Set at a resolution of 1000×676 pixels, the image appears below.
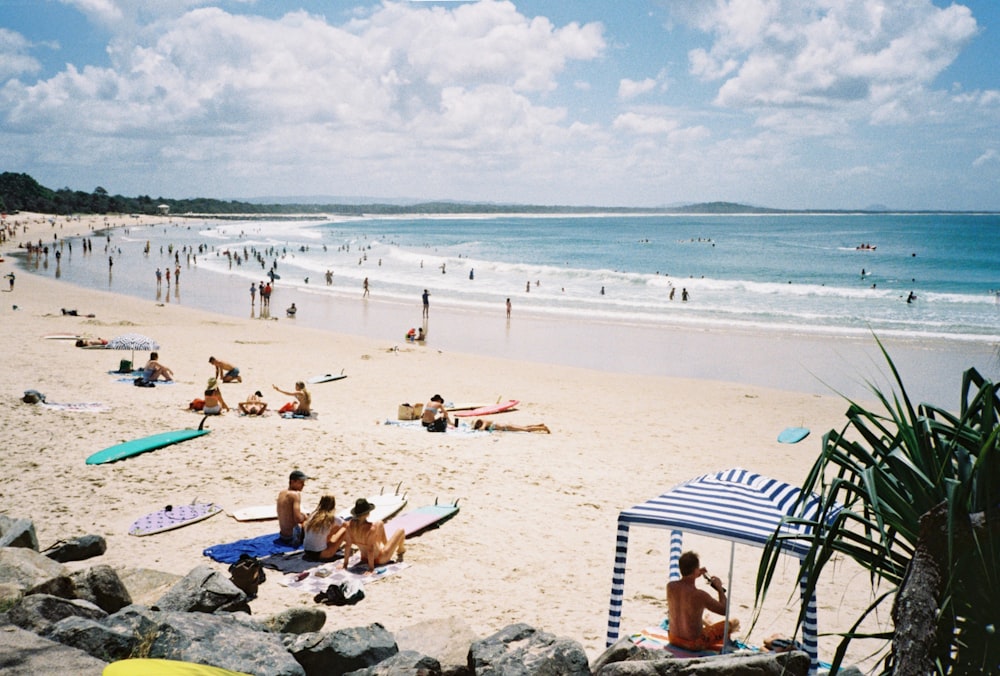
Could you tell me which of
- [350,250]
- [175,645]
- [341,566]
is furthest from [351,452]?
[350,250]

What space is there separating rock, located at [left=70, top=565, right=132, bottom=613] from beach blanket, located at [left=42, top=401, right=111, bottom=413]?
798 centimetres

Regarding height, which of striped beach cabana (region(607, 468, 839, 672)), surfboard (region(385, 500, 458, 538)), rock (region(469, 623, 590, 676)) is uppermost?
striped beach cabana (region(607, 468, 839, 672))

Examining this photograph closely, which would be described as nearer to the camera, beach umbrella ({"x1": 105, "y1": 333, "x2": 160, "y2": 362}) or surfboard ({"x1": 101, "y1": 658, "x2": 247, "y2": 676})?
surfboard ({"x1": 101, "y1": 658, "x2": 247, "y2": 676})

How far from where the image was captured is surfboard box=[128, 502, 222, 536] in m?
8.31

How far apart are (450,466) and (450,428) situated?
2.48 meters

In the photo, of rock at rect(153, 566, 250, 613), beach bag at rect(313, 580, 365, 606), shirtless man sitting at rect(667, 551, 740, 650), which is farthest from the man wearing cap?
shirtless man sitting at rect(667, 551, 740, 650)

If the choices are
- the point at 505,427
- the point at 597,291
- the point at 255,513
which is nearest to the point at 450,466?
the point at 505,427

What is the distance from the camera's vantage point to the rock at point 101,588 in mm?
5551

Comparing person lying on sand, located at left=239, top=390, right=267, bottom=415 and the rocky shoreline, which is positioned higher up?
the rocky shoreline

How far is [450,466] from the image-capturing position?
1139cm

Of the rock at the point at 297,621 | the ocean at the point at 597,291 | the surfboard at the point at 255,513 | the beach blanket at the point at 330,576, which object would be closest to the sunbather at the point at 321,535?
the beach blanket at the point at 330,576

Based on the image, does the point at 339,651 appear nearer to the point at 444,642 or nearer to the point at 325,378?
the point at 444,642

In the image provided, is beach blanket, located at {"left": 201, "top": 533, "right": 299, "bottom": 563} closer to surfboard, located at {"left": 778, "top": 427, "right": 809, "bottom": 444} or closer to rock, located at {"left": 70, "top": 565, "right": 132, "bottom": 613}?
rock, located at {"left": 70, "top": 565, "right": 132, "bottom": 613}

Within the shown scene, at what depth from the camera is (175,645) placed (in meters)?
4.59
